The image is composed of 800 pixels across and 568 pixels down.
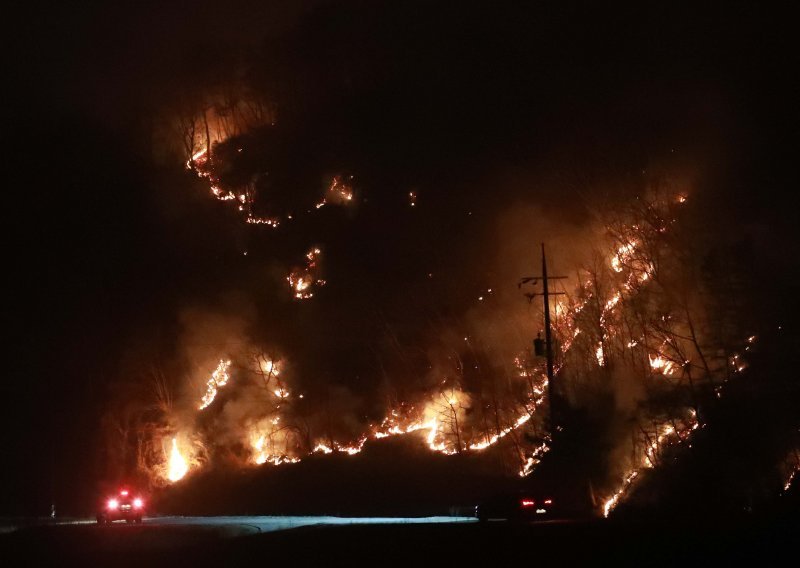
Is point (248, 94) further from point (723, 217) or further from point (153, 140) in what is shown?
point (723, 217)

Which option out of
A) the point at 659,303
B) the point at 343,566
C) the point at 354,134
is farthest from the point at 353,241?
the point at 343,566

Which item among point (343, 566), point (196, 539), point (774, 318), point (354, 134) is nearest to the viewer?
point (343, 566)

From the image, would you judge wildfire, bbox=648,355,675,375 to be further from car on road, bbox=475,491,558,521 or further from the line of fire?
car on road, bbox=475,491,558,521

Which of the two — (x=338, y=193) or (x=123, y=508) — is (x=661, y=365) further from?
(x=338, y=193)

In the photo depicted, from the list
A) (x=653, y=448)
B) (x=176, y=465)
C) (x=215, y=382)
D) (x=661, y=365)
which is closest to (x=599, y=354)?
(x=661, y=365)

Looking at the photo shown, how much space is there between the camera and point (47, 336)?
89.4 m

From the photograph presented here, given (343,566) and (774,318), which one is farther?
(774,318)

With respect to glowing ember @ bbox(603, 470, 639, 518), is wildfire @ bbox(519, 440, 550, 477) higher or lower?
higher

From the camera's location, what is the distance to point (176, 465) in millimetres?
79250

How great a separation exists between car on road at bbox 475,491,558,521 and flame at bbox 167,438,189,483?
4244 centimetres

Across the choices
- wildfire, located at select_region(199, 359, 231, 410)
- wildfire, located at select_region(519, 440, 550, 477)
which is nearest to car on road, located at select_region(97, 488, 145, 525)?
wildfire, located at select_region(519, 440, 550, 477)

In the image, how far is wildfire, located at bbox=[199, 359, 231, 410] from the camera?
82500mm

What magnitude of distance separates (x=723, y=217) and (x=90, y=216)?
2562 inches

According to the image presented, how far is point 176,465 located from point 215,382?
26.1 feet
